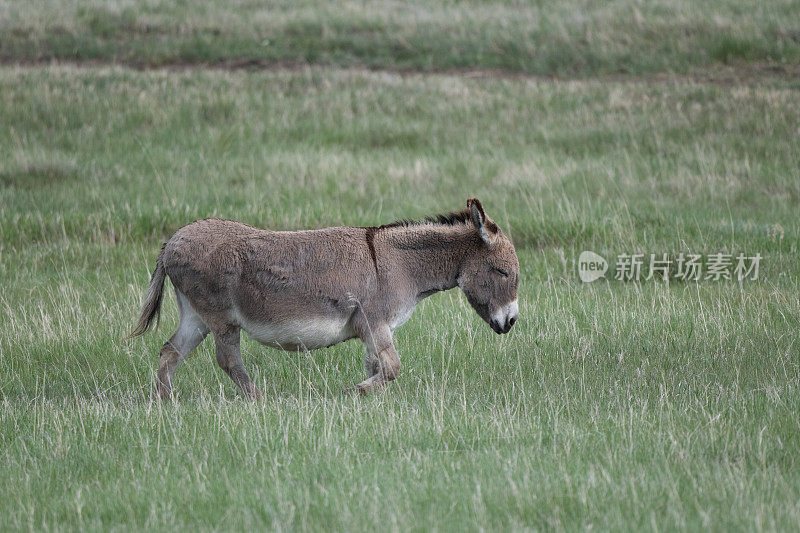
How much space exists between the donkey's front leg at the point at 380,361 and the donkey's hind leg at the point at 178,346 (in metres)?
1.26

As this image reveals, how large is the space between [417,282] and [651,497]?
2729 millimetres

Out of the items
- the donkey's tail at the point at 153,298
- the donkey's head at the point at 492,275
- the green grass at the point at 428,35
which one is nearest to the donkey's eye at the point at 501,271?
the donkey's head at the point at 492,275

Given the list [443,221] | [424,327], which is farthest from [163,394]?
[424,327]

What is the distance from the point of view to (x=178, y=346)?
22.9 ft

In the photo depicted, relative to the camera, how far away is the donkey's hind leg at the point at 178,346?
693 centimetres

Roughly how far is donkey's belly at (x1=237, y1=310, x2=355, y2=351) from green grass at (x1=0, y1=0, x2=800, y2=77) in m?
18.4

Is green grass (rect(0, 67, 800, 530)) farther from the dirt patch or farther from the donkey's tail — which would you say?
the dirt patch

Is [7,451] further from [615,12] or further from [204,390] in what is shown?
[615,12]

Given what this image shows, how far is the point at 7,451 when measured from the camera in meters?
5.65

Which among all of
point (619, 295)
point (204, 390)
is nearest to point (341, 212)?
point (619, 295)

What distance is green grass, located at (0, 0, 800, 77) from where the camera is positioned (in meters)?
24.1

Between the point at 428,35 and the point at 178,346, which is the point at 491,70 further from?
the point at 178,346

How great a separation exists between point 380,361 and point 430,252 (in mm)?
938

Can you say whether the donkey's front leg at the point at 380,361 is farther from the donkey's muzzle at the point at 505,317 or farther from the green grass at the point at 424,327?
the donkey's muzzle at the point at 505,317
